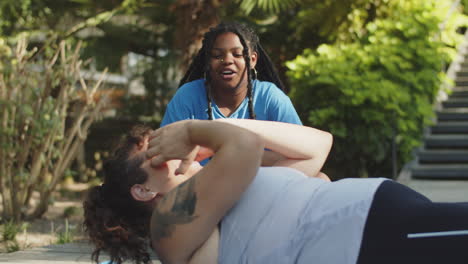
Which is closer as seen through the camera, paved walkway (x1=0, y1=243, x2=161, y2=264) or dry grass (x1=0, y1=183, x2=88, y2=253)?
paved walkway (x1=0, y1=243, x2=161, y2=264)

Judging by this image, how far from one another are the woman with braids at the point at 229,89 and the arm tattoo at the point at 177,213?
5.17 ft

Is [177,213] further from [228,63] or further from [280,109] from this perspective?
[228,63]

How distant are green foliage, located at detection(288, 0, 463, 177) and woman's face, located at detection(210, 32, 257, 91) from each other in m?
2.96

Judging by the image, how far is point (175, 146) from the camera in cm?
215

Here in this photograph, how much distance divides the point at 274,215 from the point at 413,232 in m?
0.41

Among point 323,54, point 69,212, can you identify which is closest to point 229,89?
point 323,54

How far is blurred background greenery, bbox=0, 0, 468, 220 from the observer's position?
6777mm

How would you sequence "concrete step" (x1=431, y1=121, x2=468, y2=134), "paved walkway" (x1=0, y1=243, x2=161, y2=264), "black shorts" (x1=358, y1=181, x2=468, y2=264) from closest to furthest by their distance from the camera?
"black shorts" (x1=358, y1=181, x2=468, y2=264) → "paved walkway" (x1=0, y1=243, x2=161, y2=264) → "concrete step" (x1=431, y1=121, x2=468, y2=134)

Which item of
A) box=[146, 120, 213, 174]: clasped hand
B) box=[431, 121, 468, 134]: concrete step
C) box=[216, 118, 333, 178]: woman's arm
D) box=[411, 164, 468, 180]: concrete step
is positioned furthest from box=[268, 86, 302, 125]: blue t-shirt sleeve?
box=[431, 121, 468, 134]: concrete step

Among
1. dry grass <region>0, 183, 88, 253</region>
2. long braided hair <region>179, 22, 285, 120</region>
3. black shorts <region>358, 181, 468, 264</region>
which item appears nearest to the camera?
black shorts <region>358, 181, 468, 264</region>

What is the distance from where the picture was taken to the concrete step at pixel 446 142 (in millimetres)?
8125

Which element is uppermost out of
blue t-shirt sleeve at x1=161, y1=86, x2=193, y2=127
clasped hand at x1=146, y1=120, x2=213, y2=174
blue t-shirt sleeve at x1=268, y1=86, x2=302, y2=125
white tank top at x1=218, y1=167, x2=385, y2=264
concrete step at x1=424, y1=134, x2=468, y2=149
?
clasped hand at x1=146, y1=120, x2=213, y2=174

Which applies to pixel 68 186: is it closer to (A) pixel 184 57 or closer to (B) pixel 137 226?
(A) pixel 184 57

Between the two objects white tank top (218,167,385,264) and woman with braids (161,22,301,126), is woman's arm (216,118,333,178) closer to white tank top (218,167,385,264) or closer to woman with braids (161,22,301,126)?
white tank top (218,167,385,264)
